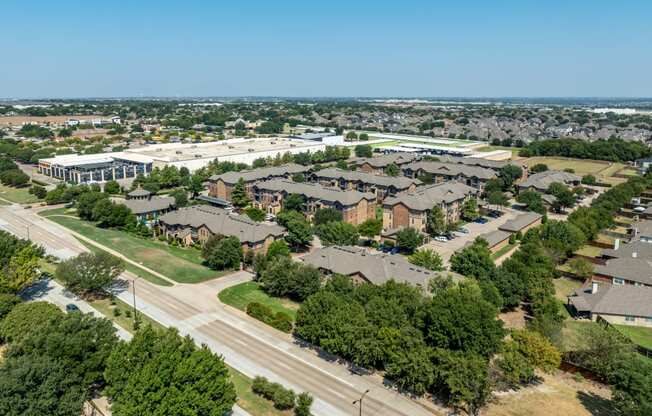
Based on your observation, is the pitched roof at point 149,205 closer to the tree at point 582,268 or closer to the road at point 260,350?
the road at point 260,350

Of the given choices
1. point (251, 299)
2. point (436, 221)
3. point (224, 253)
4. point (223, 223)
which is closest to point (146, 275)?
point (224, 253)

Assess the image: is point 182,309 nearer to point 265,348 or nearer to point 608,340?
point 265,348

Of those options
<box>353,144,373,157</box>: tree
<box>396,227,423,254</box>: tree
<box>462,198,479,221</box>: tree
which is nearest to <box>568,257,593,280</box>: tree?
<box>396,227,423,254</box>: tree

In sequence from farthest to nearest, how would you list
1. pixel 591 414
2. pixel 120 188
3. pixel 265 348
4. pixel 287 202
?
pixel 120 188
pixel 287 202
pixel 265 348
pixel 591 414

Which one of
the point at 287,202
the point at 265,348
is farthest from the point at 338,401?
the point at 287,202

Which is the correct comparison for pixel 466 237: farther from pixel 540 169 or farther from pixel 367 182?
pixel 540 169
